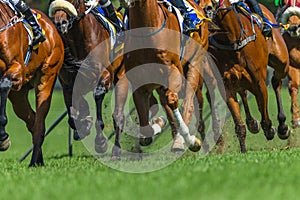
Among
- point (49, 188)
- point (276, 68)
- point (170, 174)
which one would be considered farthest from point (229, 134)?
point (49, 188)

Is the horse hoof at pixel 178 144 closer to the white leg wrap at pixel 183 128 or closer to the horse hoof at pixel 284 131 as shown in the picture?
the white leg wrap at pixel 183 128

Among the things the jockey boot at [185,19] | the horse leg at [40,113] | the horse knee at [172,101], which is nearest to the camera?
the horse knee at [172,101]

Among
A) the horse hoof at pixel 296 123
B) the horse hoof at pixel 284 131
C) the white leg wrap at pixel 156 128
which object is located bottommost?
the horse hoof at pixel 296 123

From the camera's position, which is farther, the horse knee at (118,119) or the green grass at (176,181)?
the horse knee at (118,119)

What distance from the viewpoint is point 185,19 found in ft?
36.1

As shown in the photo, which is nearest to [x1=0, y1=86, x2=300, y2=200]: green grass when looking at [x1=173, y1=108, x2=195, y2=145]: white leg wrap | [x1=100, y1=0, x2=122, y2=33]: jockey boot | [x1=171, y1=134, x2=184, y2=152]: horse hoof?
[x1=173, y1=108, x2=195, y2=145]: white leg wrap

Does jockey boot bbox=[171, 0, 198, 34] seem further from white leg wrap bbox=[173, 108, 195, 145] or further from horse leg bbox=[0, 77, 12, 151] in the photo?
horse leg bbox=[0, 77, 12, 151]

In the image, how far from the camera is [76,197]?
6.52 m

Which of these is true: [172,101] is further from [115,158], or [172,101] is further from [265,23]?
[265,23]

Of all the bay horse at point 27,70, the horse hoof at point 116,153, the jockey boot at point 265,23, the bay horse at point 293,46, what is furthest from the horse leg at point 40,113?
the bay horse at point 293,46

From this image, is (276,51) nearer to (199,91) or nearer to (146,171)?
(199,91)

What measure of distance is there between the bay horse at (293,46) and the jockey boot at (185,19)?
277 cm

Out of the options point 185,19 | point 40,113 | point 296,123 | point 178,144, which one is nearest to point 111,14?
point 185,19

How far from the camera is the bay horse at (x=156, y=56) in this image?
9.84 metres
